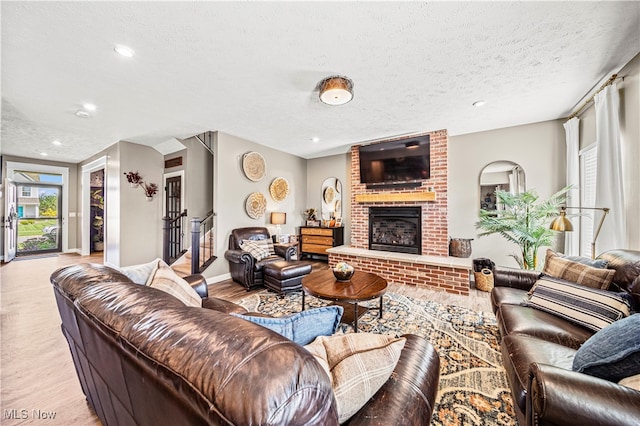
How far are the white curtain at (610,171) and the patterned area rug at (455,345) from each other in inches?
51.7

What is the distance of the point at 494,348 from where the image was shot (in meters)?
2.04

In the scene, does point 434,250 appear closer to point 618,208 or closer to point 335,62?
point 618,208

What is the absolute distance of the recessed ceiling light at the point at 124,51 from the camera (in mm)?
1963

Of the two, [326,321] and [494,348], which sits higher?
[326,321]

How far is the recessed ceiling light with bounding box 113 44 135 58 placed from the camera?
1.96 meters

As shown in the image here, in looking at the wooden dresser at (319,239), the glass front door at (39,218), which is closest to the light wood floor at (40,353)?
the wooden dresser at (319,239)

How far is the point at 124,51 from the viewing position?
6.59 ft

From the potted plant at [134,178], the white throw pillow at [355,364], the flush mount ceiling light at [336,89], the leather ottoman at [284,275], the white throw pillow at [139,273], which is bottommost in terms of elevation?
the leather ottoman at [284,275]

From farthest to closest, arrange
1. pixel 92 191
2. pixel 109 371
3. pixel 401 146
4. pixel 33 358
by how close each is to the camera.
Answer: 1. pixel 92 191
2. pixel 401 146
3. pixel 33 358
4. pixel 109 371

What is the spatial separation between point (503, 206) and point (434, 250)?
4.11ft

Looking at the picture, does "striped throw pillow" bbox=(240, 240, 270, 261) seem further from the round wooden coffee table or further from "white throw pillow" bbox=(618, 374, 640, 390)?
"white throw pillow" bbox=(618, 374, 640, 390)

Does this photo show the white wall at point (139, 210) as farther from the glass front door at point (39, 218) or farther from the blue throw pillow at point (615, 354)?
the blue throw pillow at point (615, 354)

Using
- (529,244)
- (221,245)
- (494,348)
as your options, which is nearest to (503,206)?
(529,244)

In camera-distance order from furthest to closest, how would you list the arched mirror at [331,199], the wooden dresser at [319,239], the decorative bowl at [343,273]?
the arched mirror at [331,199], the wooden dresser at [319,239], the decorative bowl at [343,273]
